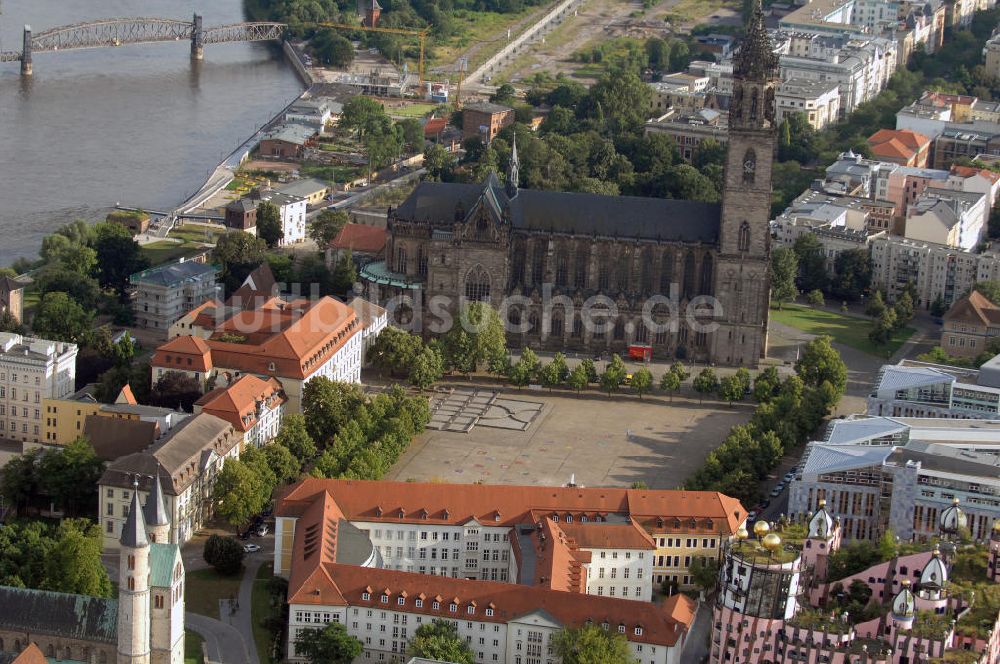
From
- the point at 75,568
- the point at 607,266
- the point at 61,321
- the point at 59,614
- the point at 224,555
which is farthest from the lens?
the point at 607,266

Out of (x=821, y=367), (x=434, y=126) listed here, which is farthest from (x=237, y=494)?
(x=434, y=126)

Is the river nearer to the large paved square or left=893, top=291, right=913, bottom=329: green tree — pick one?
the large paved square

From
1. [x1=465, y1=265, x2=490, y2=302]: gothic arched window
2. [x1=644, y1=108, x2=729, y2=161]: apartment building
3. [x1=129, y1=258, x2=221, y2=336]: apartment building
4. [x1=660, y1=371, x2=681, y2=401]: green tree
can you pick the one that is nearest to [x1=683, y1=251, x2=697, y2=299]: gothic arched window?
[x1=660, y1=371, x2=681, y2=401]: green tree

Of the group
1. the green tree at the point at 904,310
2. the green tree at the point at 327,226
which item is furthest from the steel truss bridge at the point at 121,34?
the green tree at the point at 904,310

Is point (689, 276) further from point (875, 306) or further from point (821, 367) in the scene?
point (875, 306)

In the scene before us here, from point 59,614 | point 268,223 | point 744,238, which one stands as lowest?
point 59,614

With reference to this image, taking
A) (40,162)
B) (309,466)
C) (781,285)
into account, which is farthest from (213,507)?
(40,162)

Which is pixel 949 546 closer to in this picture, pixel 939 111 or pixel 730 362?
pixel 730 362
